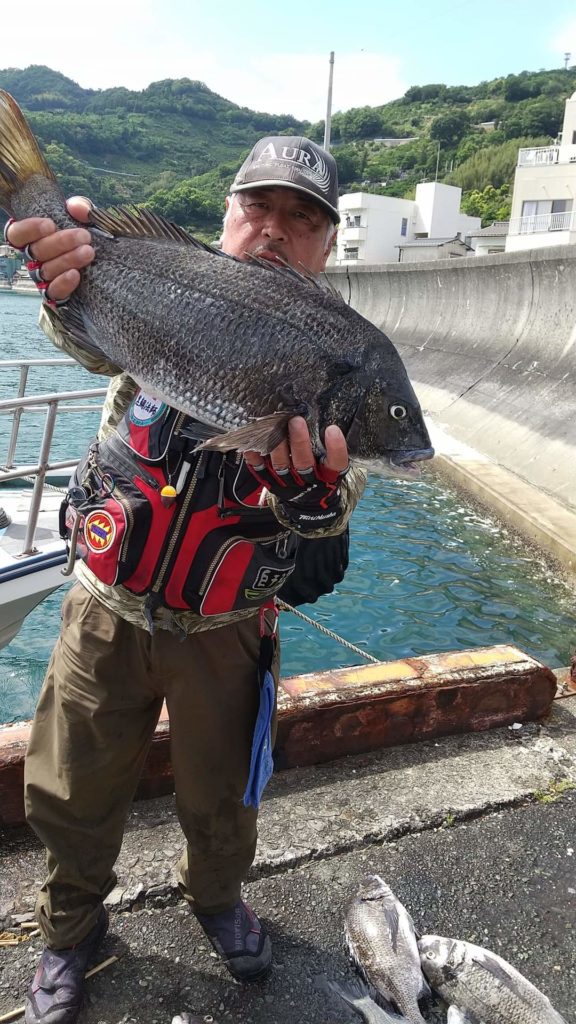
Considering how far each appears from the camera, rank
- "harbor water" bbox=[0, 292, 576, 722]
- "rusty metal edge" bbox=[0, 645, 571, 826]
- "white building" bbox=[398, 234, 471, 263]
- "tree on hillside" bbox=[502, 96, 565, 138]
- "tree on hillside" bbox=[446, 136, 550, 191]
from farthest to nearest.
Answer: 1. "tree on hillside" bbox=[502, 96, 565, 138]
2. "tree on hillside" bbox=[446, 136, 550, 191]
3. "white building" bbox=[398, 234, 471, 263]
4. "harbor water" bbox=[0, 292, 576, 722]
5. "rusty metal edge" bbox=[0, 645, 571, 826]

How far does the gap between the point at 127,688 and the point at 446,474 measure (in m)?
12.0

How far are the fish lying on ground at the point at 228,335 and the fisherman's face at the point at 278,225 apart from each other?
0.32m

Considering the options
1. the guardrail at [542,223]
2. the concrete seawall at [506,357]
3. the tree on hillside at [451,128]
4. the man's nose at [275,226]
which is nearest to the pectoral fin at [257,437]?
the man's nose at [275,226]

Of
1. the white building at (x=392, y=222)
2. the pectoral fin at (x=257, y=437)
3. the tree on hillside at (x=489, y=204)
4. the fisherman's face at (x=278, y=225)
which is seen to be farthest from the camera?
the tree on hillside at (x=489, y=204)

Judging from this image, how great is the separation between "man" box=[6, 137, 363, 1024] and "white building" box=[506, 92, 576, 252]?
46.4 m

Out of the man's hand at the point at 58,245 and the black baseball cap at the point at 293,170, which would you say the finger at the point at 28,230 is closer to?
the man's hand at the point at 58,245

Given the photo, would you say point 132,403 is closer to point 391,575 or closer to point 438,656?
point 438,656

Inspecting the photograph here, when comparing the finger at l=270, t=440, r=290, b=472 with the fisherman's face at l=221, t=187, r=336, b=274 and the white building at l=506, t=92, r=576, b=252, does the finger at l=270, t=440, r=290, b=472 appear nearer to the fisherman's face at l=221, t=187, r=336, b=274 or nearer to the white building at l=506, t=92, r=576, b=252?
the fisherman's face at l=221, t=187, r=336, b=274

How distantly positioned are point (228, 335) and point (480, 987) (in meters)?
2.48

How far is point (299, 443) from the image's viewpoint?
197cm

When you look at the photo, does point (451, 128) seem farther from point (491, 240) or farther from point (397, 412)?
point (397, 412)

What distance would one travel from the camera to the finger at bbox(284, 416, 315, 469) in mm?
1964

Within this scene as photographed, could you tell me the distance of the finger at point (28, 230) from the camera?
2.11 metres

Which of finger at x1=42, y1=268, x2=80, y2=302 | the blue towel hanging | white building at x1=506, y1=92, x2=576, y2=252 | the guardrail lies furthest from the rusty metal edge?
the guardrail
